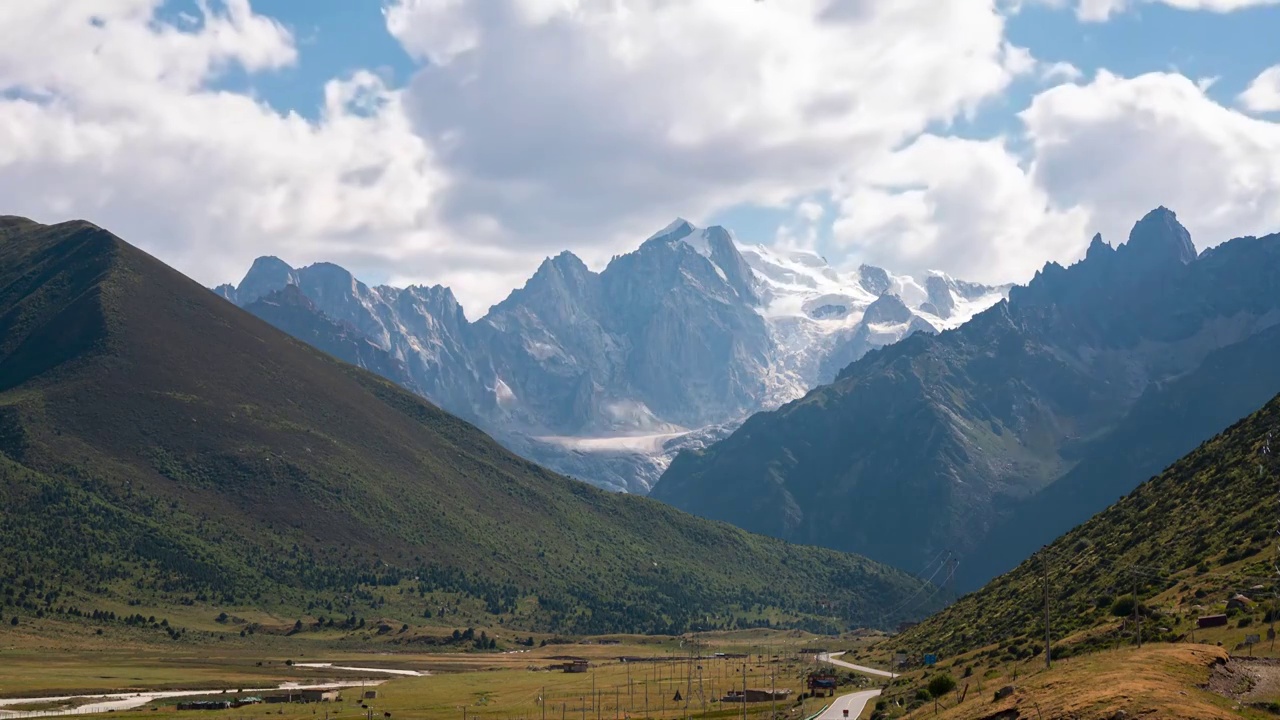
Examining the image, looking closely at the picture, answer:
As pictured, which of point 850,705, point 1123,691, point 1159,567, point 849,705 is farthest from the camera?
point 849,705

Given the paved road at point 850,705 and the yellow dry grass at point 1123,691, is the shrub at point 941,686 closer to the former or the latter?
the paved road at point 850,705

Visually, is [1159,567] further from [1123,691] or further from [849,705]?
[1123,691]

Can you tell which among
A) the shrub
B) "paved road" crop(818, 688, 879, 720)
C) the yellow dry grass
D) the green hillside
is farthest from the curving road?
the yellow dry grass

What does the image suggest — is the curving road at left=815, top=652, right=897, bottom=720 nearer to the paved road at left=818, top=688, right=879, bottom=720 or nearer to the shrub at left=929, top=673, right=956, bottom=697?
the paved road at left=818, top=688, right=879, bottom=720

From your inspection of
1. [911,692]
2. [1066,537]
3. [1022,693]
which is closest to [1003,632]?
[911,692]

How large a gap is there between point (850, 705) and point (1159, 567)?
36.9m

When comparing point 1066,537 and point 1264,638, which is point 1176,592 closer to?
point 1264,638

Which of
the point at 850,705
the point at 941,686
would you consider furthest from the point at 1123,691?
the point at 850,705

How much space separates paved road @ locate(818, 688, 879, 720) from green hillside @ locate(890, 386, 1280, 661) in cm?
1215

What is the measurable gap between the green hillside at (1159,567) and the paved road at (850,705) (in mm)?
12151

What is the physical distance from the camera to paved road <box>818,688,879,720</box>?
132425mm

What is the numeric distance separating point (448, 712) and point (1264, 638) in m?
128

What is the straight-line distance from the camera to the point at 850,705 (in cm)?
14388

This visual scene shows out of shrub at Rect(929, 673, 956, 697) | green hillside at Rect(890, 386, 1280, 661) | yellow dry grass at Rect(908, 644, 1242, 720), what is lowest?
shrub at Rect(929, 673, 956, 697)
